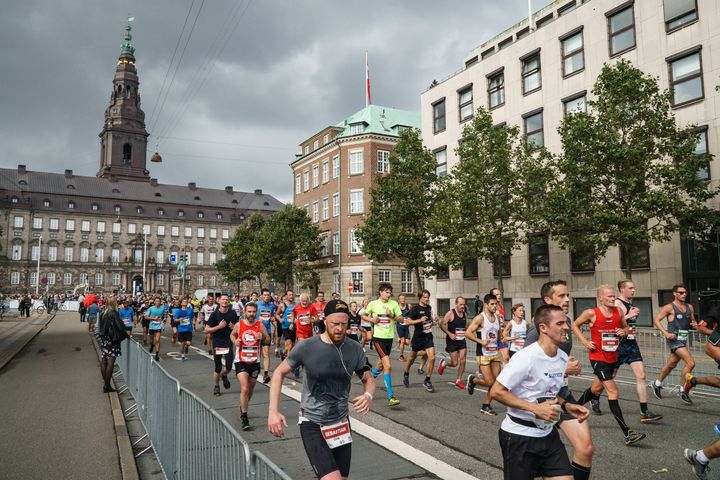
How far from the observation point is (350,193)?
53312 millimetres

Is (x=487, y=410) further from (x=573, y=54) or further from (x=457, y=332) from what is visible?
(x=573, y=54)

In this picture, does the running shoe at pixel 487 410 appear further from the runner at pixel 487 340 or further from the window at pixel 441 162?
the window at pixel 441 162

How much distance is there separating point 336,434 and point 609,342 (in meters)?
4.86

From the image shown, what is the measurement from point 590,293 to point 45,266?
328ft

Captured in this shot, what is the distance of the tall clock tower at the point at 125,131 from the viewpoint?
118 m

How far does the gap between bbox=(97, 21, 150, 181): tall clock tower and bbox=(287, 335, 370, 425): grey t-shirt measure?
12235 cm

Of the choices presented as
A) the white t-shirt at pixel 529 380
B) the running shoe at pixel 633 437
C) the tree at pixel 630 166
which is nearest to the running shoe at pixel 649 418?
the running shoe at pixel 633 437

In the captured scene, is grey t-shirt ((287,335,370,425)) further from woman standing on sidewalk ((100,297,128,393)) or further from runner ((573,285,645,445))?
woman standing on sidewalk ((100,297,128,393))

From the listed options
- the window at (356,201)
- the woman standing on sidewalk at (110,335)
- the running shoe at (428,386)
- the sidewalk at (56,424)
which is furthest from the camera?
the window at (356,201)

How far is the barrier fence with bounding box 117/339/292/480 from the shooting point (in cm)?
351

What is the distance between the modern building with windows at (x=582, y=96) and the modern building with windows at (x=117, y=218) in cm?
7065

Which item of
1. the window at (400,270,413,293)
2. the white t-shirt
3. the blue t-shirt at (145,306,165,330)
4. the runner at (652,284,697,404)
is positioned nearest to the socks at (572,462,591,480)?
the white t-shirt

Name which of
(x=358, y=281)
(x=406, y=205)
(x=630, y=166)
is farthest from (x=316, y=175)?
(x=630, y=166)

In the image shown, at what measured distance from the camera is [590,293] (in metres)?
27.7
